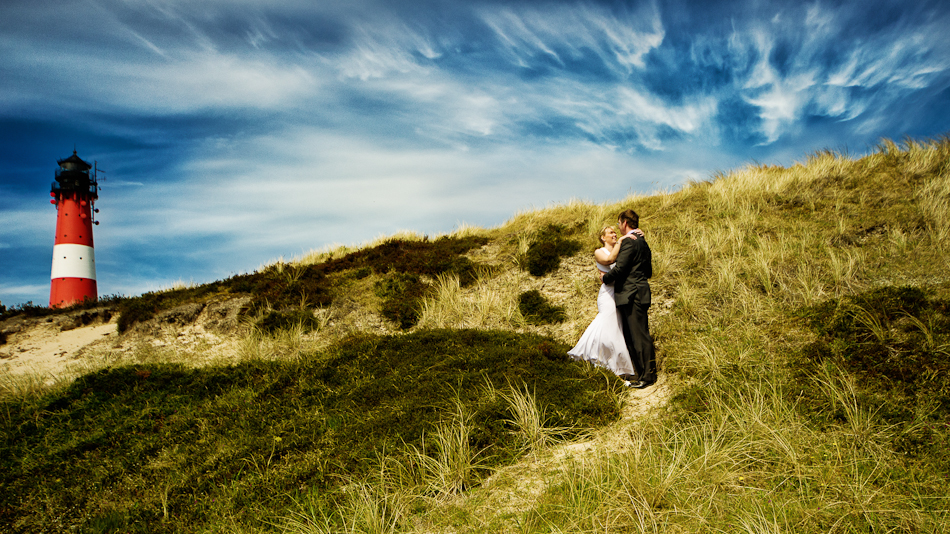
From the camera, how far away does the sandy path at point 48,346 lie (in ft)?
41.5

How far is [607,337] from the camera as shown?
24.6ft

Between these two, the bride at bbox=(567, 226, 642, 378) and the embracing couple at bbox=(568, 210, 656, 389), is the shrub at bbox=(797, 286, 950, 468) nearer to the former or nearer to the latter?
A: the embracing couple at bbox=(568, 210, 656, 389)

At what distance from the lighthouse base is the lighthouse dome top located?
322 inches

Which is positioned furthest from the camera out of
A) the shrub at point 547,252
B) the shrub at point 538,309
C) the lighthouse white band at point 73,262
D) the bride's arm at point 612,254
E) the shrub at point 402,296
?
the lighthouse white band at point 73,262

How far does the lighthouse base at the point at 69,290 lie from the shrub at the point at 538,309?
1035 inches

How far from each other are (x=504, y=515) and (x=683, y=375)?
4142 millimetres

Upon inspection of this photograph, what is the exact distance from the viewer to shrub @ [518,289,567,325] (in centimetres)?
1041

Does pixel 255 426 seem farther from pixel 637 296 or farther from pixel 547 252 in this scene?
pixel 547 252

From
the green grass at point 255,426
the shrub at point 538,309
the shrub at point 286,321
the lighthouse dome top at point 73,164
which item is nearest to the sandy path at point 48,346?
the green grass at point 255,426

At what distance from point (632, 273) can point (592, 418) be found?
2.50 m

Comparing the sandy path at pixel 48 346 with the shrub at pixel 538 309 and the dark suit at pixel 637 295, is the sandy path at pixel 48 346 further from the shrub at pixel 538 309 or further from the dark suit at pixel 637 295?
the dark suit at pixel 637 295

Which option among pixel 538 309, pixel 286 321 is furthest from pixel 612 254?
pixel 286 321

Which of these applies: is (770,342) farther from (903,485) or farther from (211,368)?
(211,368)

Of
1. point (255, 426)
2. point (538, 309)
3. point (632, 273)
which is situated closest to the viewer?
point (255, 426)
